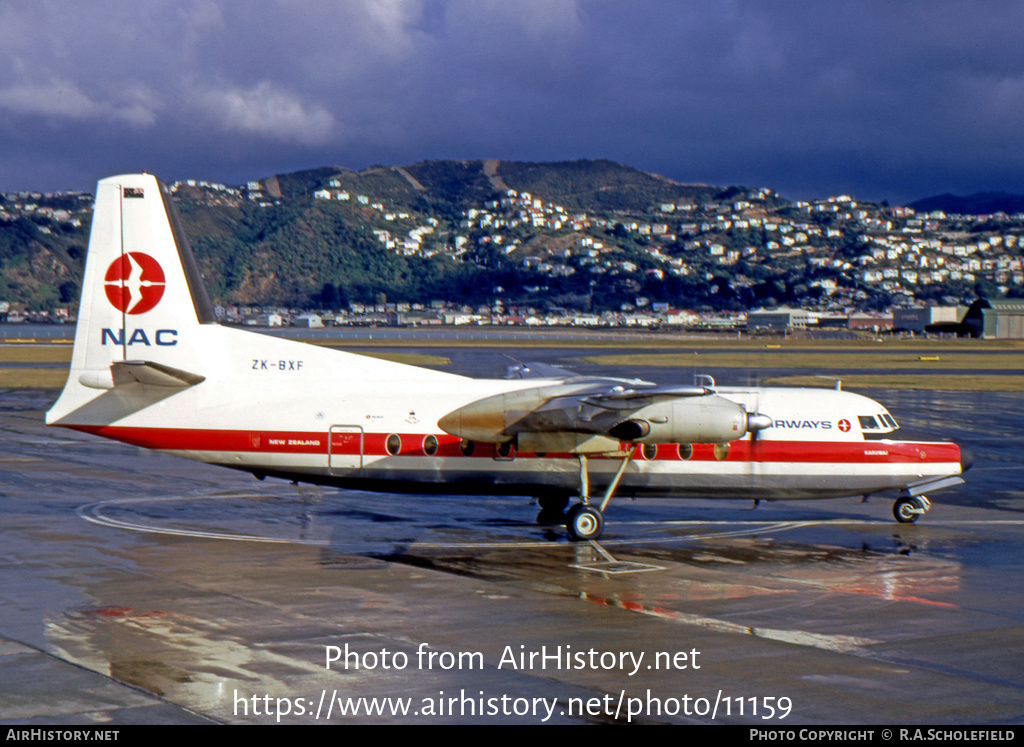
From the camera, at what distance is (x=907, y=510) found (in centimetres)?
2439

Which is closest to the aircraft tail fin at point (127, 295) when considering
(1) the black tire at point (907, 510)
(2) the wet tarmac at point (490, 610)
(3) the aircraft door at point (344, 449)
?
(3) the aircraft door at point (344, 449)

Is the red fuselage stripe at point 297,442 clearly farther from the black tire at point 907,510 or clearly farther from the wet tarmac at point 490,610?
the black tire at point 907,510

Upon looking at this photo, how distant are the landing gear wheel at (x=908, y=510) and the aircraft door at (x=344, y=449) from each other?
12793 mm

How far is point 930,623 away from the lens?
15.5 meters

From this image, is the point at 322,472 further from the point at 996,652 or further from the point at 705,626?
the point at 996,652

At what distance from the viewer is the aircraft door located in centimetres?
2175

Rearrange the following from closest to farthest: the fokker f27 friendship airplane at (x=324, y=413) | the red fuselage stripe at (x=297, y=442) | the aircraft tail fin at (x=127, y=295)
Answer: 1. the fokker f27 friendship airplane at (x=324, y=413)
2. the aircraft tail fin at (x=127, y=295)
3. the red fuselage stripe at (x=297, y=442)

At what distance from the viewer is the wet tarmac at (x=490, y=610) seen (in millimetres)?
11562

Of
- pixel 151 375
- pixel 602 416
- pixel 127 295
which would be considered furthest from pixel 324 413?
pixel 602 416

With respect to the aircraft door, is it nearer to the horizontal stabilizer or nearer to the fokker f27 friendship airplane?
the fokker f27 friendship airplane

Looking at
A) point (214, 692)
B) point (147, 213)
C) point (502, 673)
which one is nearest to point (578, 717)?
point (502, 673)

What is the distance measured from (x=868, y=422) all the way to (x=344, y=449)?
1198cm

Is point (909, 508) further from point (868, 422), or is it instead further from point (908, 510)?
point (868, 422)

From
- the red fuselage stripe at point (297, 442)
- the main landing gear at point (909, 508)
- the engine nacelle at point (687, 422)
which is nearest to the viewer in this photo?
the engine nacelle at point (687, 422)
